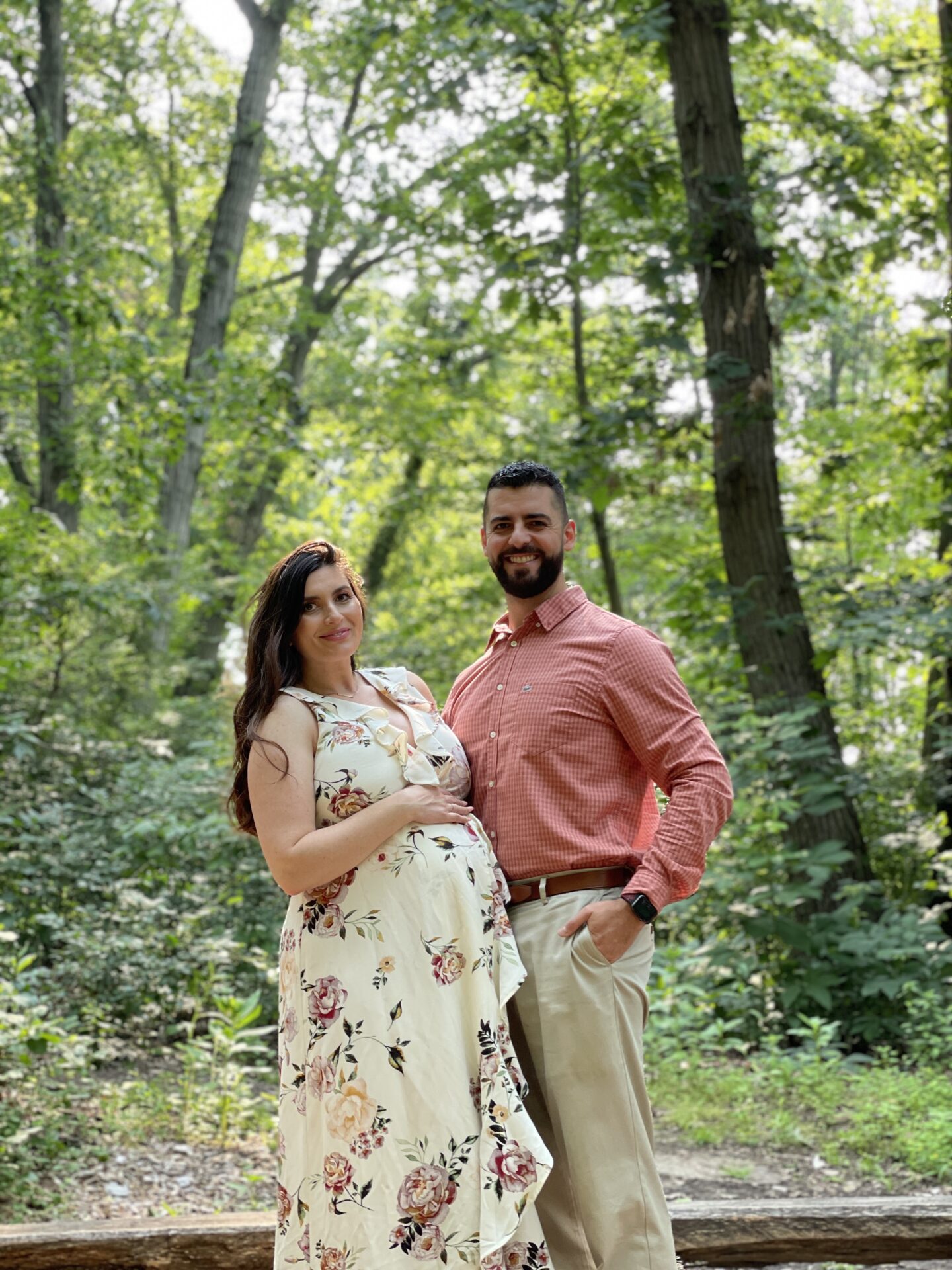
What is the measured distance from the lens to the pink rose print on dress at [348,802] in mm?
2711

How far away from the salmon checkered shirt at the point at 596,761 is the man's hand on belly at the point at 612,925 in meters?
0.05

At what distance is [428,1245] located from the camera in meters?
2.45

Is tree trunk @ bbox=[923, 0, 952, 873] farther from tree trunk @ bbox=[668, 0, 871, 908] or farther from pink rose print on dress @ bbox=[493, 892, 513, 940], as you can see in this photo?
pink rose print on dress @ bbox=[493, 892, 513, 940]

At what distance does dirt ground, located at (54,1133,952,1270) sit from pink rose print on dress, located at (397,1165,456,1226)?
2258 mm

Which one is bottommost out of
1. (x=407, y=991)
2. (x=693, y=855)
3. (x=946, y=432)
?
(x=407, y=991)

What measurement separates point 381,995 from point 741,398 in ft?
17.7

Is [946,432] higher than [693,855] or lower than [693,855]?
higher

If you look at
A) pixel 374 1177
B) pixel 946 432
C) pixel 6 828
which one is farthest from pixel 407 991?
pixel 946 432

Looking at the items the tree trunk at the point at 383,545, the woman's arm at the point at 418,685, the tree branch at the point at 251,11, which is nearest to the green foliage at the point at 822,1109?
the woman's arm at the point at 418,685

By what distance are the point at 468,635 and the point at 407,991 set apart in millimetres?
9110

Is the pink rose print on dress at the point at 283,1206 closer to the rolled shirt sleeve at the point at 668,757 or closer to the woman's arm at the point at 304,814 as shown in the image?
the woman's arm at the point at 304,814

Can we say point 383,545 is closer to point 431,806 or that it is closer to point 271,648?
point 271,648

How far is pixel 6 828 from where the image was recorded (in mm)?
6824

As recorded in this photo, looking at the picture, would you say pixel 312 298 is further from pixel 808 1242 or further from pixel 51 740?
pixel 808 1242
